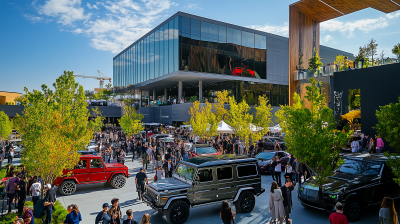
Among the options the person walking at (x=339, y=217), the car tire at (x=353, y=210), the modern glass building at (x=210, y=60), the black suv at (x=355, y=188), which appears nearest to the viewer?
the person walking at (x=339, y=217)

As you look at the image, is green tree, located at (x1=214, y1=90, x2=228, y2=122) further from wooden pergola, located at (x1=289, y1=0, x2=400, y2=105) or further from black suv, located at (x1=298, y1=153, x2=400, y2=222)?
black suv, located at (x1=298, y1=153, x2=400, y2=222)

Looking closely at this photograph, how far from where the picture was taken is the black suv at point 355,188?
8023 mm

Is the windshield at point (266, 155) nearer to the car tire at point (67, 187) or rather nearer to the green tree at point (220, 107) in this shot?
the car tire at point (67, 187)

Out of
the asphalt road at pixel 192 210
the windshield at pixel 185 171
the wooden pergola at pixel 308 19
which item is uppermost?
the wooden pergola at pixel 308 19

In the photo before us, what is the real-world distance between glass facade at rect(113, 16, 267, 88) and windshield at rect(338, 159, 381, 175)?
103 feet

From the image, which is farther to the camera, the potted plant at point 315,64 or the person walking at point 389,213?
the potted plant at point 315,64

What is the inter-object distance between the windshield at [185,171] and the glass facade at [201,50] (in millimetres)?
30225

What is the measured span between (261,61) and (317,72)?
2345cm

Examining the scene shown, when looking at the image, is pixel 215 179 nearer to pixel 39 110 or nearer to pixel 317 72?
pixel 39 110

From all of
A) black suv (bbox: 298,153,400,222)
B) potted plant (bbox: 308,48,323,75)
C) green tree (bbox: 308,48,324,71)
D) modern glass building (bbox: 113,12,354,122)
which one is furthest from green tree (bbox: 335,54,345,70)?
modern glass building (bbox: 113,12,354,122)

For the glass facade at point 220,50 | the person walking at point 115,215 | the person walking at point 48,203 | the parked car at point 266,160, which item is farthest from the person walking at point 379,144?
the glass facade at point 220,50

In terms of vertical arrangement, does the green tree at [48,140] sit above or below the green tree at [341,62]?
below

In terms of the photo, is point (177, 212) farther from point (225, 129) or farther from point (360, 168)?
point (225, 129)

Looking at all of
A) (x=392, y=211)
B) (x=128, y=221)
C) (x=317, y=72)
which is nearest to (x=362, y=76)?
(x=317, y=72)
